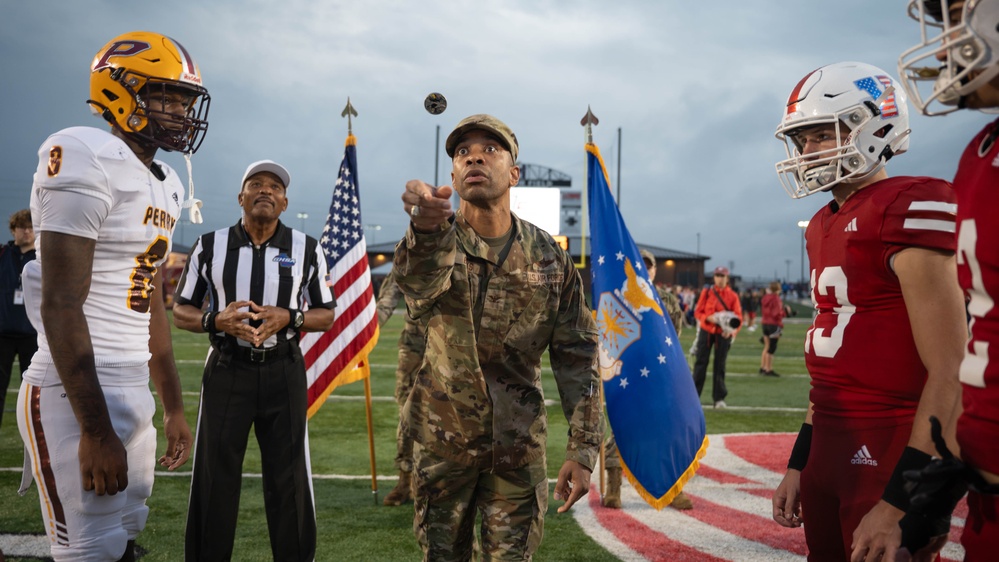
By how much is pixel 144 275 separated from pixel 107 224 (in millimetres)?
315

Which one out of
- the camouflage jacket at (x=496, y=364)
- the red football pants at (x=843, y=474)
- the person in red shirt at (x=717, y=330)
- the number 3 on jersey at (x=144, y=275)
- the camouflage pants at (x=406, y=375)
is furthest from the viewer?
the person in red shirt at (x=717, y=330)

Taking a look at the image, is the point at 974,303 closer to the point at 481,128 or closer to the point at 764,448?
the point at 481,128

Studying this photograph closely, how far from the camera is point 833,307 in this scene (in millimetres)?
2986

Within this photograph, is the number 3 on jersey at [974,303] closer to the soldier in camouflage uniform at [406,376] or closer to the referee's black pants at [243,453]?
the referee's black pants at [243,453]

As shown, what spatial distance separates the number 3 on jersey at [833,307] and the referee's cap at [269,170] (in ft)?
11.9

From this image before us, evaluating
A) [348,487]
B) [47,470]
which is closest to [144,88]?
[47,470]

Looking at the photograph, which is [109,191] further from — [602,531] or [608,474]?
[608,474]

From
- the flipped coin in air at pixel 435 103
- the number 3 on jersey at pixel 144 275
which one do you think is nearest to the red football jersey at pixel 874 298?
the flipped coin in air at pixel 435 103

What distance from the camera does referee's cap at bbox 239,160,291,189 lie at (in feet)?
17.0

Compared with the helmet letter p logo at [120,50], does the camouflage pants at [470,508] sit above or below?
below

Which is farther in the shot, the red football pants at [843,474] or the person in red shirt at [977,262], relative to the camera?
the red football pants at [843,474]

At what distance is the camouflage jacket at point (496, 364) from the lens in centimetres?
337

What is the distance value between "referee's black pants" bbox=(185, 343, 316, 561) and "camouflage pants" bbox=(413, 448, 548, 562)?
1.55m

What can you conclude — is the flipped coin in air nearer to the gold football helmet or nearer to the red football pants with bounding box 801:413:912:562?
the gold football helmet
